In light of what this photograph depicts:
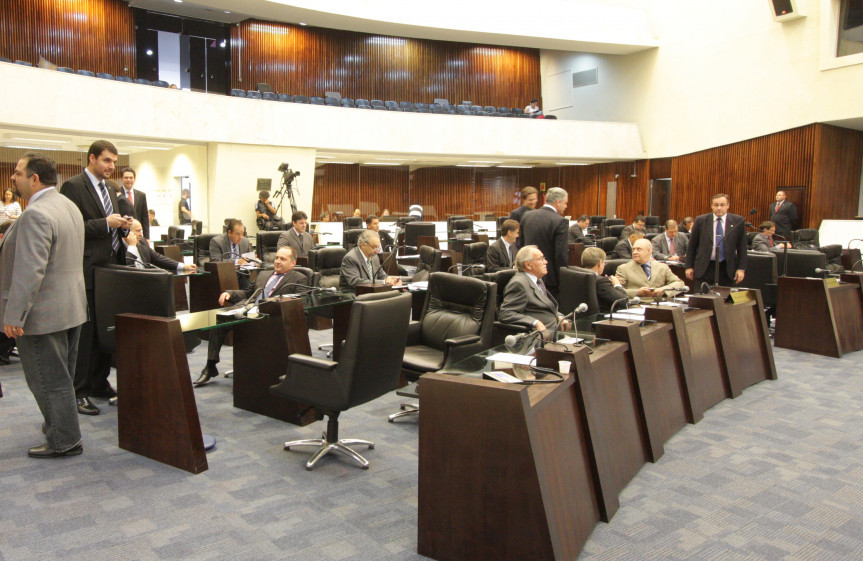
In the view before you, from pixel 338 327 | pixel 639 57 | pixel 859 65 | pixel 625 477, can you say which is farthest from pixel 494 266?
Result: pixel 639 57

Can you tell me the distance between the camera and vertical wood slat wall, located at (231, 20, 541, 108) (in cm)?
Result: 1784

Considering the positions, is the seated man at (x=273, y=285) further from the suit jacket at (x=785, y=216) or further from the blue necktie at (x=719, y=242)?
the suit jacket at (x=785, y=216)

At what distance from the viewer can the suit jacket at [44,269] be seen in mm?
3254

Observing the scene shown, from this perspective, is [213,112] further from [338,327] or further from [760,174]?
[760,174]

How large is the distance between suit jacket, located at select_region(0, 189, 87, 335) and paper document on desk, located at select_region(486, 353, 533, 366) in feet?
7.54

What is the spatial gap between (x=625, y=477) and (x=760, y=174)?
1303 centimetres

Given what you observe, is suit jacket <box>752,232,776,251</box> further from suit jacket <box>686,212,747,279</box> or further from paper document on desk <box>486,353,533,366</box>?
paper document on desk <box>486,353,533,366</box>

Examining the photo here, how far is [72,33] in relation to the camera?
15.9 metres

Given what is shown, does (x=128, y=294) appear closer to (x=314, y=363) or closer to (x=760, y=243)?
(x=314, y=363)

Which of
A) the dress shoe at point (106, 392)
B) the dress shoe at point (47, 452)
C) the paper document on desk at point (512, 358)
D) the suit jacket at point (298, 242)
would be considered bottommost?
the dress shoe at point (47, 452)

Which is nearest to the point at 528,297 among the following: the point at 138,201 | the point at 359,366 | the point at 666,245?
the point at 359,366

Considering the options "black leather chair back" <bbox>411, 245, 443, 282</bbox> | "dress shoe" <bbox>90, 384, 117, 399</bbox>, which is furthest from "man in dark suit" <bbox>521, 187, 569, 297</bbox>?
"dress shoe" <bbox>90, 384, 117, 399</bbox>

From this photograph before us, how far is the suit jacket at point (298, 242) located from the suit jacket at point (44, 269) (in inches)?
156

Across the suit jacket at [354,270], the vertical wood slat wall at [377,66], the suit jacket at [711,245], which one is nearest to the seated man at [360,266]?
the suit jacket at [354,270]
